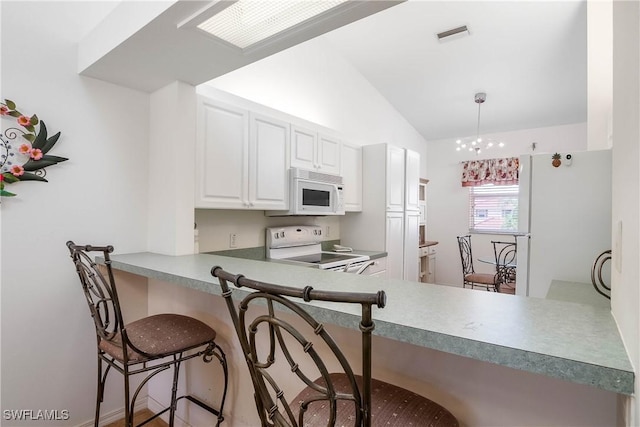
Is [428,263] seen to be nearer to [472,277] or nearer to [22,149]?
[472,277]

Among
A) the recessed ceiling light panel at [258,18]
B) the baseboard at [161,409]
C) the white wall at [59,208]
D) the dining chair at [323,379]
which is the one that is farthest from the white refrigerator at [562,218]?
the white wall at [59,208]

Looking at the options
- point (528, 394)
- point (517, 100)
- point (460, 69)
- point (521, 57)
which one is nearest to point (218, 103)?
point (528, 394)

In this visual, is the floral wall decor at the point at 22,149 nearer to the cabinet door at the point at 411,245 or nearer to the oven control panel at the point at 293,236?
the oven control panel at the point at 293,236

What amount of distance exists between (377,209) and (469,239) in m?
2.38

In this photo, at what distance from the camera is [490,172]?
17.5 ft

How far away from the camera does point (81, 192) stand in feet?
6.41

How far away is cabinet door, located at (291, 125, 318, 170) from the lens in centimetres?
298

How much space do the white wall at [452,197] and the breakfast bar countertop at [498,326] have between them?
15.8 ft

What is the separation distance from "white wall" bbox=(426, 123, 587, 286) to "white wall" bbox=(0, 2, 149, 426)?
16.3ft

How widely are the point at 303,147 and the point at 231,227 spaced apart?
992 mm

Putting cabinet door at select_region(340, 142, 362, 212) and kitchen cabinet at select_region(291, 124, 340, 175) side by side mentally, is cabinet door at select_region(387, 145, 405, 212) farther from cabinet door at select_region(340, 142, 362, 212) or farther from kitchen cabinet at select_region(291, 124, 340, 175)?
kitchen cabinet at select_region(291, 124, 340, 175)

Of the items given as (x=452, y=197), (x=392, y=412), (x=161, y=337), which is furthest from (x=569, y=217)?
(x=452, y=197)

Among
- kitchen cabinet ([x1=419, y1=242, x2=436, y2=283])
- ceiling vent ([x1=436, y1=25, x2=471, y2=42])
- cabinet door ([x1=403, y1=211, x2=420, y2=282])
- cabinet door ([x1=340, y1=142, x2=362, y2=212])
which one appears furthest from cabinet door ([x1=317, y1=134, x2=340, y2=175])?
kitchen cabinet ([x1=419, y1=242, x2=436, y2=283])

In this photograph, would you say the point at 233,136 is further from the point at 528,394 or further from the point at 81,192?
the point at 528,394
